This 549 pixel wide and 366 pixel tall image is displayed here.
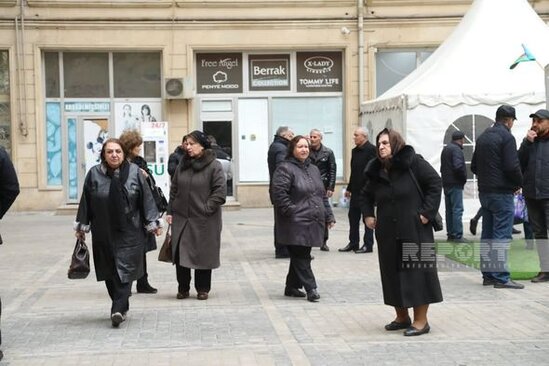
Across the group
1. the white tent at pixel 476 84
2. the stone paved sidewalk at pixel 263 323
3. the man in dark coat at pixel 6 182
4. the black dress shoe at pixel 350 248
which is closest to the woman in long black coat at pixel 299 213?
the stone paved sidewalk at pixel 263 323

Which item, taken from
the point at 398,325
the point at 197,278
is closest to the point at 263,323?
the point at 398,325

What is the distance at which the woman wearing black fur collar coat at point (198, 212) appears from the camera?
32.5ft

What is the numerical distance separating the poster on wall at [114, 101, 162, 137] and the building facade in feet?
0.08

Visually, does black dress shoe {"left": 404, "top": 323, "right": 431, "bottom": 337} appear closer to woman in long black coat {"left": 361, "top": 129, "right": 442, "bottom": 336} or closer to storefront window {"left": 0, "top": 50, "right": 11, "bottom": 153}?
woman in long black coat {"left": 361, "top": 129, "right": 442, "bottom": 336}

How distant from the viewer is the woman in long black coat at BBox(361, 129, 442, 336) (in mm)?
7875

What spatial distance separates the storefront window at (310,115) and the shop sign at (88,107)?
4077mm

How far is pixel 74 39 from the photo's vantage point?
23.0m

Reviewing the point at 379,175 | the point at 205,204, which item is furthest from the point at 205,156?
the point at 379,175

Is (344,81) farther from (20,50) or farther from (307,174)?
(307,174)

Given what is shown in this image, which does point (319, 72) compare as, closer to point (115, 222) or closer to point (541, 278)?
point (541, 278)

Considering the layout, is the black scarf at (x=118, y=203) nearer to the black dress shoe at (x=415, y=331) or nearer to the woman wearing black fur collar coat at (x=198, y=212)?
the woman wearing black fur collar coat at (x=198, y=212)

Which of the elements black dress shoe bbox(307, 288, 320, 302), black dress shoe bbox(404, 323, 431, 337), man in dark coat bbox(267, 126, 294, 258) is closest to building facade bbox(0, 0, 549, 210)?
man in dark coat bbox(267, 126, 294, 258)

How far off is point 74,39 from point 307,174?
562 inches

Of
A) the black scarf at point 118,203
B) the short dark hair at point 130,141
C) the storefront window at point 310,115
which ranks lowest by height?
the black scarf at point 118,203
